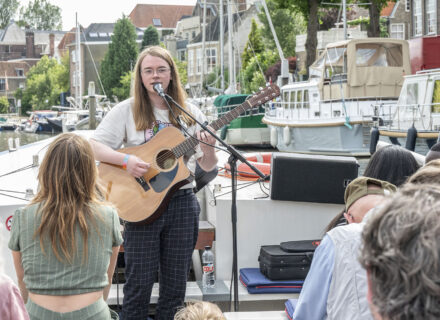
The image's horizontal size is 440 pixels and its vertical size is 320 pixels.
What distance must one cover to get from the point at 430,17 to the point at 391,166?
27543mm

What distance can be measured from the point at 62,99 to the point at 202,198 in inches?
2872

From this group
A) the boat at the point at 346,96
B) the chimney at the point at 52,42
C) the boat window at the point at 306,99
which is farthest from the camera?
the chimney at the point at 52,42

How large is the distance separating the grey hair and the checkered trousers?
2730 mm

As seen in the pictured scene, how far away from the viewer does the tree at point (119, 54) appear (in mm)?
65750

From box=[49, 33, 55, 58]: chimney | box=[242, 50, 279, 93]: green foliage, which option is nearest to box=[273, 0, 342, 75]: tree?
box=[242, 50, 279, 93]: green foliage

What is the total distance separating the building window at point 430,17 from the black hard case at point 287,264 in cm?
2570

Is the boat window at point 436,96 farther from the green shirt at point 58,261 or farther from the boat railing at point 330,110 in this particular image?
the green shirt at point 58,261

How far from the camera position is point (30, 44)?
103500 mm

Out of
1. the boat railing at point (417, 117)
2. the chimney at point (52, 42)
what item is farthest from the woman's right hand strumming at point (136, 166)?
the chimney at point (52, 42)

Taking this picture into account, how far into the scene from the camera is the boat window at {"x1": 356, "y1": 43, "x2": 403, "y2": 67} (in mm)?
19203

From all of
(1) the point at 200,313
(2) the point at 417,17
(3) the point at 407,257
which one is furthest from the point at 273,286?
(2) the point at 417,17

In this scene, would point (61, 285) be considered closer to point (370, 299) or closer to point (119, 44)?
point (370, 299)

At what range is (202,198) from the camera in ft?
19.6

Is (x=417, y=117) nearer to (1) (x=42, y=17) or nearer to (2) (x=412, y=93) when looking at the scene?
Result: (2) (x=412, y=93)
